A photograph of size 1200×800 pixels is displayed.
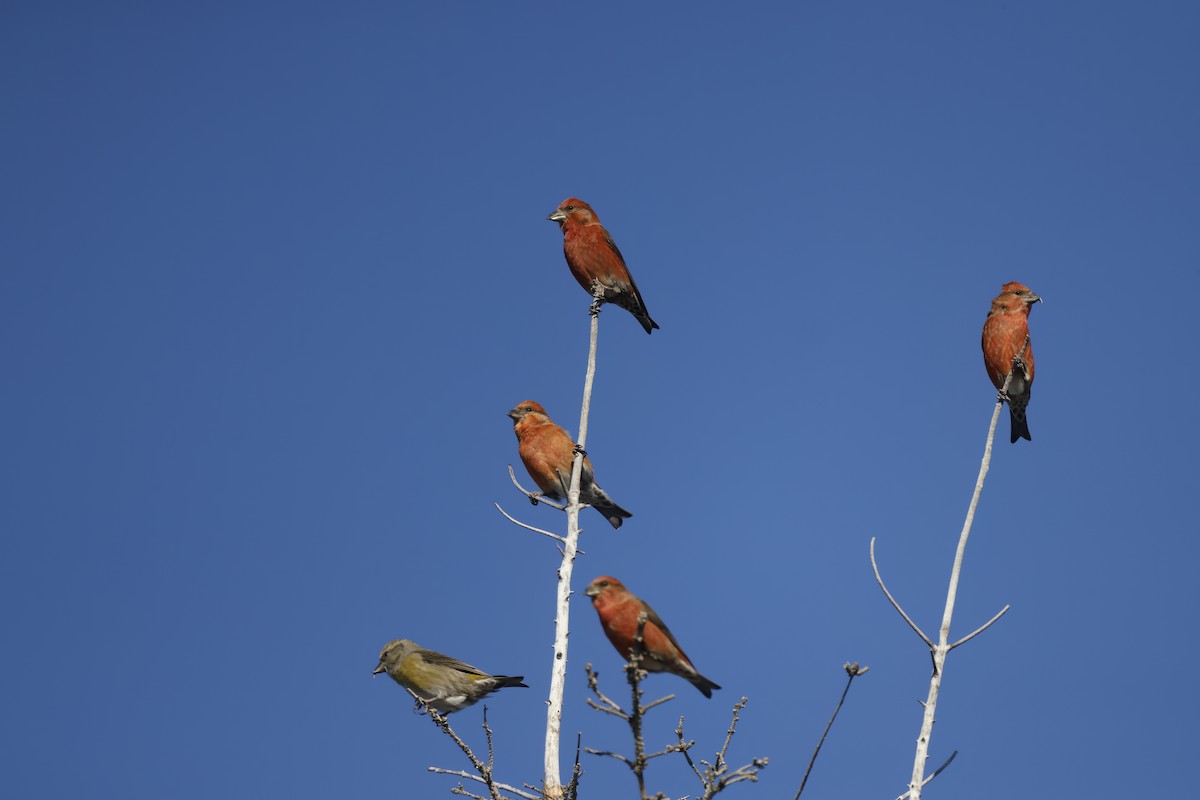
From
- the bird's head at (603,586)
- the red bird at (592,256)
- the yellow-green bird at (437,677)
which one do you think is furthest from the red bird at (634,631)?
the red bird at (592,256)

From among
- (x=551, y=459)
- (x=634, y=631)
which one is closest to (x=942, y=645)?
(x=634, y=631)

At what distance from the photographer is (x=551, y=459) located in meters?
10.7

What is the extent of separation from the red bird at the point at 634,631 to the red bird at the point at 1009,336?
13.1 feet

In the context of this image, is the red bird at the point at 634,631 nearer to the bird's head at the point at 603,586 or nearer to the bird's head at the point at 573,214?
the bird's head at the point at 603,586

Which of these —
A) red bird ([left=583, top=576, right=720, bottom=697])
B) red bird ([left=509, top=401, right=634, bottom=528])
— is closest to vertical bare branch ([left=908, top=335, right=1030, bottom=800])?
red bird ([left=583, top=576, right=720, bottom=697])

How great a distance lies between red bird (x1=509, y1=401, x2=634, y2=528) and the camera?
10641mm

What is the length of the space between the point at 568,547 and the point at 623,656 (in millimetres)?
1227

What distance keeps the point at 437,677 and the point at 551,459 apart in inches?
85.8

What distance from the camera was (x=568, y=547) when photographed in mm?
8734

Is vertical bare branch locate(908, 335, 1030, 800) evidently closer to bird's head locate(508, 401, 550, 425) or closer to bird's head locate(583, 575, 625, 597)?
bird's head locate(583, 575, 625, 597)

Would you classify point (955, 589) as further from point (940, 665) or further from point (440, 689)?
point (440, 689)

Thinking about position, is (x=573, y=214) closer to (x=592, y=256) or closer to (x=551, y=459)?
(x=592, y=256)

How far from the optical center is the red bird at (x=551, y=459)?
34.9 ft

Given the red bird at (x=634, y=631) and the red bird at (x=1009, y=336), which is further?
the red bird at (x=1009, y=336)
